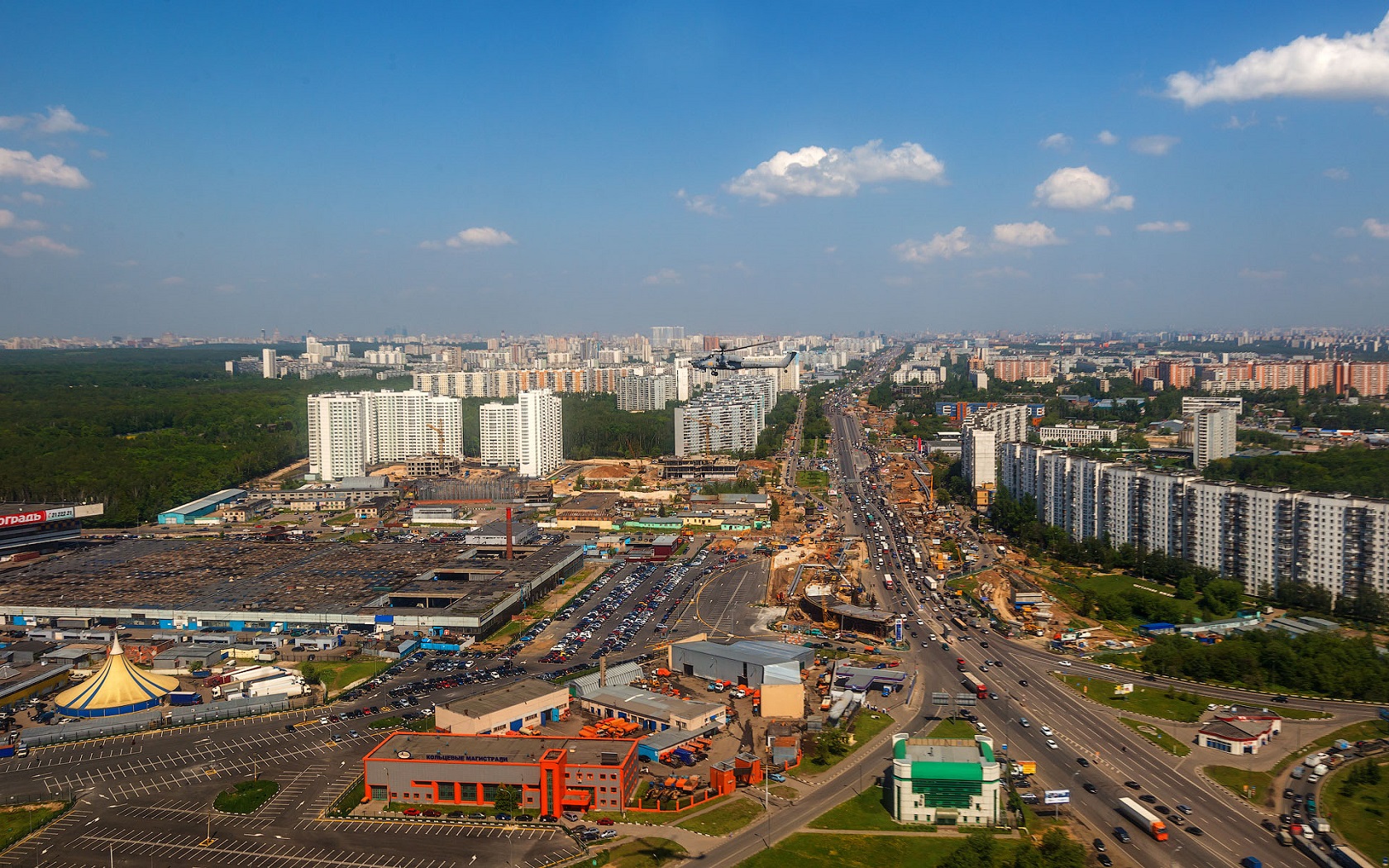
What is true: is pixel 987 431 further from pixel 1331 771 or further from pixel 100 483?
pixel 100 483

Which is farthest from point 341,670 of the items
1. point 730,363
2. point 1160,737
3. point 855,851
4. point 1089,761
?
point 1160,737

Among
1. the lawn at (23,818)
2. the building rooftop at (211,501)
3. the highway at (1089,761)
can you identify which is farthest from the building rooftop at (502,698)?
the building rooftop at (211,501)

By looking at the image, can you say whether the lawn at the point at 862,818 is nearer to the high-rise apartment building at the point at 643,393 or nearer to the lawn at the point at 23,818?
the lawn at the point at 23,818

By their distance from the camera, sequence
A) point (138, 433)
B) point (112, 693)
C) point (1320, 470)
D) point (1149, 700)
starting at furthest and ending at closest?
point (138, 433) → point (1320, 470) → point (1149, 700) → point (112, 693)

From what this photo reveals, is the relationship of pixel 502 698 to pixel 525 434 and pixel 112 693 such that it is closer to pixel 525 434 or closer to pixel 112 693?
pixel 112 693

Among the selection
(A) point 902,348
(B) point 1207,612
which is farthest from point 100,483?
(A) point 902,348

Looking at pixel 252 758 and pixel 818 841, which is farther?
pixel 252 758
